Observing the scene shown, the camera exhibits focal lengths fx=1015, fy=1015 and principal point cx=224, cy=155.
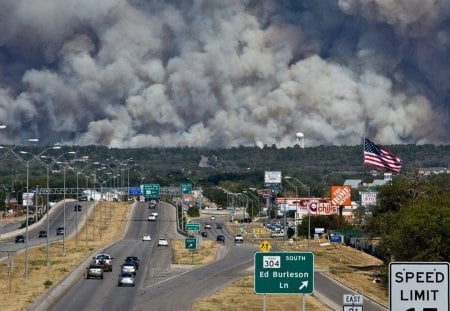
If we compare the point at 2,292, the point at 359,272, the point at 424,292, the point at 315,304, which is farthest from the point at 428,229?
the point at 424,292

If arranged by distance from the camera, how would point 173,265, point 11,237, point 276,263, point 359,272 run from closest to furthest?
point 276,263 → point 359,272 → point 173,265 → point 11,237

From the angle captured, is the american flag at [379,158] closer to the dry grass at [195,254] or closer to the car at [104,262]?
the dry grass at [195,254]

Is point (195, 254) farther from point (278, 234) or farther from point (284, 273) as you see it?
point (284, 273)

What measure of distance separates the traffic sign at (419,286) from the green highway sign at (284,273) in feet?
81.1

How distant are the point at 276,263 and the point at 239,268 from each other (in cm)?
7083

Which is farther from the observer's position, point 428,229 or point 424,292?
point 428,229

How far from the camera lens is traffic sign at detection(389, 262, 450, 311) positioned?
1563 centimetres

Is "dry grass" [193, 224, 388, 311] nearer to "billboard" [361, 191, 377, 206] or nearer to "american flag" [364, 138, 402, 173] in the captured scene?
"billboard" [361, 191, 377, 206]

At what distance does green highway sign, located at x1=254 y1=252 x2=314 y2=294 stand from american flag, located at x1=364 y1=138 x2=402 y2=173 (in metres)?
84.8

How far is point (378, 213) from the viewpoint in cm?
11625

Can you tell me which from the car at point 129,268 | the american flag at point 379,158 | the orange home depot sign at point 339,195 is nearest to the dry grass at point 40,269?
the car at point 129,268

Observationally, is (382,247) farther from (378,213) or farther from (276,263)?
(276,263)

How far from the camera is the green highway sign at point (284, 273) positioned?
40.6 m

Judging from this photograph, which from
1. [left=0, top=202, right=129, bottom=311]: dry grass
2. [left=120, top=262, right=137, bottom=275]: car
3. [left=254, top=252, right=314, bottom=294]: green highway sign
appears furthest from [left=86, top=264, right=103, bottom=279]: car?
[left=254, top=252, right=314, bottom=294]: green highway sign
